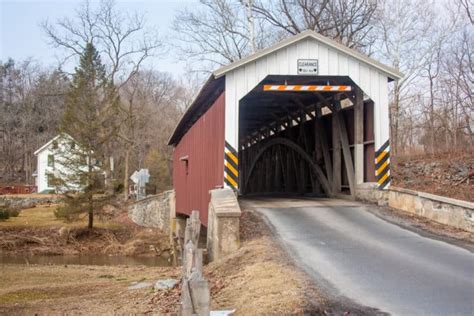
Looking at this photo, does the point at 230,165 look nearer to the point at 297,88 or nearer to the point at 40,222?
the point at 297,88

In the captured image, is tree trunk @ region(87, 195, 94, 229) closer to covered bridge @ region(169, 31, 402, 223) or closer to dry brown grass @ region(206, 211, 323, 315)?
covered bridge @ region(169, 31, 402, 223)

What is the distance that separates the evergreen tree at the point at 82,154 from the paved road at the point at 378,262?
17.0 m

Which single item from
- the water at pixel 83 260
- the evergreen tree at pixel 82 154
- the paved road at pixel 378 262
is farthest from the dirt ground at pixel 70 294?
the evergreen tree at pixel 82 154

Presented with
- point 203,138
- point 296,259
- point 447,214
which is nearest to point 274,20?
point 203,138

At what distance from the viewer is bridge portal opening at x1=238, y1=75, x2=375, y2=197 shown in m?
12.4

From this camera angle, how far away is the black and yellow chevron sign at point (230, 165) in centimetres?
1130

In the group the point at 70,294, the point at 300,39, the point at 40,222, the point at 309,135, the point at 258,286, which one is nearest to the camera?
the point at 258,286

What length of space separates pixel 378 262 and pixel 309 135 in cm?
995

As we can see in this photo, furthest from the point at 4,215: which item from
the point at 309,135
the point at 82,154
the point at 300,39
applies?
the point at 300,39

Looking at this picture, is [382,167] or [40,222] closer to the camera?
[382,167]

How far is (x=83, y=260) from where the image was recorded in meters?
21.0

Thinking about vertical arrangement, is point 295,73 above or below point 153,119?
below

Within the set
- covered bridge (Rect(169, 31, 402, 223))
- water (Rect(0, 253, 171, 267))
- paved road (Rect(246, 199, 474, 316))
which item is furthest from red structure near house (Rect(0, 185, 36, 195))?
paved road (Rect(246, 199, 474, 316))

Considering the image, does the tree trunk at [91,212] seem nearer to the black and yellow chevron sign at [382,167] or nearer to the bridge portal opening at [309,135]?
the bridge portal opening at [309,135]
